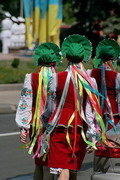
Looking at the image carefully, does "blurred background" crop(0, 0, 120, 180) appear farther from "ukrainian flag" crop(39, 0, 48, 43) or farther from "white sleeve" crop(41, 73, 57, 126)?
"white sleeve" crop(41, 73, 57, 126)

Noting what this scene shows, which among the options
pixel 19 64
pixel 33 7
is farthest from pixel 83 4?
pixel 19 64

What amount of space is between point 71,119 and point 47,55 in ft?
2.60

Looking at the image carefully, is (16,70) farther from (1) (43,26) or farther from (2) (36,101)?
(2) (36,101)

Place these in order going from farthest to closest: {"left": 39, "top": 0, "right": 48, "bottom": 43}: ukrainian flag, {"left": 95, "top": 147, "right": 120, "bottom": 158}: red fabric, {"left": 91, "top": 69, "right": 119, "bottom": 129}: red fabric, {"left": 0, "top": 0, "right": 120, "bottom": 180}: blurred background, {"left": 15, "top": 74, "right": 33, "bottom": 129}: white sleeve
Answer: {"left": 39, "top": 0, "right": 48, "bottom": 43}: ukrainian flag
{"left": 0, "top": 0, "right": 120, "bottom": 180}: blurred background
{"left": 91, "top": 69, "right": 119, "bottom": 129}: red fabric
{"left": 15, "top": 74, "right": 33, "bottom": 129}: white sleeve
{"left": 95, "top": 147, "right": 120, "bottom": 158}: red fabric

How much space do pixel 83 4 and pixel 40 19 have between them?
7.25m

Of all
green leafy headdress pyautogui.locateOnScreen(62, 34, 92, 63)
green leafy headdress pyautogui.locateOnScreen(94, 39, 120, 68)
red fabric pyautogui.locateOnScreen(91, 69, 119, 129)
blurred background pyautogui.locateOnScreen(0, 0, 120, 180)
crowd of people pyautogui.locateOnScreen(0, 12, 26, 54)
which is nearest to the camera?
green leafy headdress pyautogui.locateOnScreen(62, 34, 92, 63)

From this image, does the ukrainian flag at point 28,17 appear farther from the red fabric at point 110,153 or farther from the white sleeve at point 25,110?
the red fabric at point 110,153

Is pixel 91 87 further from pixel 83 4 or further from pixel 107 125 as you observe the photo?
pixel 83 4

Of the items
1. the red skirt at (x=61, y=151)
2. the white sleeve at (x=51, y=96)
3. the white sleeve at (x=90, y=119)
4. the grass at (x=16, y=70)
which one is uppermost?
the white sleeve at (x=51, y=96)

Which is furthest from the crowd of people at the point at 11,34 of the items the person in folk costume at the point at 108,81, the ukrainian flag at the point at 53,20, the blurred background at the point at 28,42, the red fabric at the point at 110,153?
the red fabric at the point at 110,153

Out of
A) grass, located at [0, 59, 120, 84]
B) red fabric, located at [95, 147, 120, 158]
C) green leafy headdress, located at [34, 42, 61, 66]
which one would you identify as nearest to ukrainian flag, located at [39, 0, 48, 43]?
grass, located at [0, 59, 120, 84]

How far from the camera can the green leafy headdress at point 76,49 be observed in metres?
5.48

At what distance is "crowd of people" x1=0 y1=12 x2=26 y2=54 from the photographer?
29.8 metres

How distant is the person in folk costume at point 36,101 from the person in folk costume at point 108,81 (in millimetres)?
932
